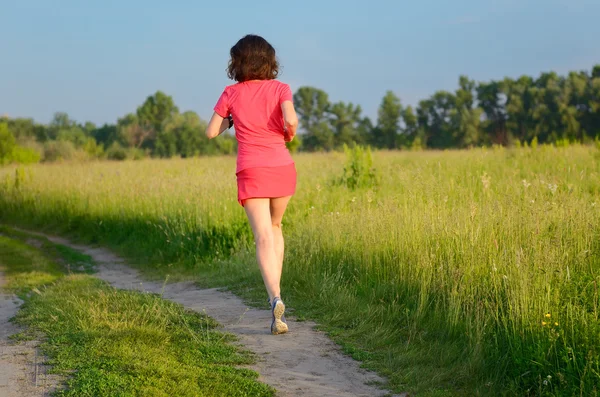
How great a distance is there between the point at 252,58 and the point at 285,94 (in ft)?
1.31

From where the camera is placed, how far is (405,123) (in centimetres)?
6316

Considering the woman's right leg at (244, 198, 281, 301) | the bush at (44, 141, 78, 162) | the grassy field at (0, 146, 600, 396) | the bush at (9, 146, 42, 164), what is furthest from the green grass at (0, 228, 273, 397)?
the bush at (44, 141, 78, 162)

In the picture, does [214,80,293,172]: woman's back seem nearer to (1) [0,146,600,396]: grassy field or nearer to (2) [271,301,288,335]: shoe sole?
(2) [271,301,288,335]: shoe sole

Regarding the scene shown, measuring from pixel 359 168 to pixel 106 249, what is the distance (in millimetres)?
5580

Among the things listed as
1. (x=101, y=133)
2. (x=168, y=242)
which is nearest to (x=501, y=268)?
(x=168, y=242)

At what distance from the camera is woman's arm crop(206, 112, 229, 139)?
5.70 m

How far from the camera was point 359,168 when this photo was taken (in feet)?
49.1

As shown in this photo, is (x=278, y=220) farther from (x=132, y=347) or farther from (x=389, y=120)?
(x=389, y=120)

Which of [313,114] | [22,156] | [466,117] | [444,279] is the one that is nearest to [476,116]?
[466,117]

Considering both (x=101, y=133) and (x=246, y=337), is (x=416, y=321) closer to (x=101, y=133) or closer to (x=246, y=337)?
(x=246, y=337)

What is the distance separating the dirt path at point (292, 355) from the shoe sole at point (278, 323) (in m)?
0.05

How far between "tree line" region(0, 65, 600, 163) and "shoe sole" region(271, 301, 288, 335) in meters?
37.0

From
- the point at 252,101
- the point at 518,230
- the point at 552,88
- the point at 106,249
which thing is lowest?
the point at 106,249

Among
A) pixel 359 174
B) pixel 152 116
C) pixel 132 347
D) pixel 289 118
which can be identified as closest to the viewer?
pixel 132 347
